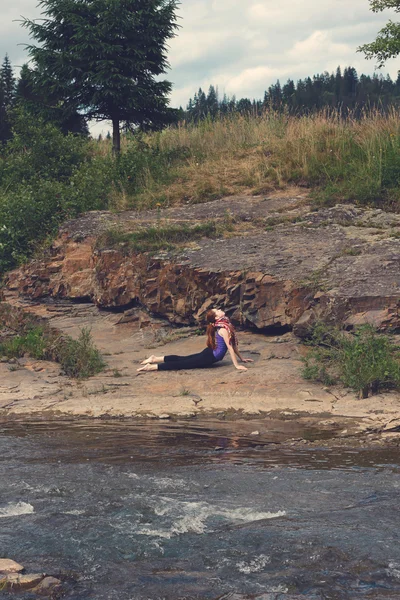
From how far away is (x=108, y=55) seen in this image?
20.2 m

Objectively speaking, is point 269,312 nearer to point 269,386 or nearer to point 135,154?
point 269,386

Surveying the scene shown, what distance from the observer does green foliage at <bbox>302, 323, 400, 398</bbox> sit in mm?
10320

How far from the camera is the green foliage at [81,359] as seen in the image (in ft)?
40.5

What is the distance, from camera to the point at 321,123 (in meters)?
18.8

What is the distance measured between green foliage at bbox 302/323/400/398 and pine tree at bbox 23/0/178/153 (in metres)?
11.2

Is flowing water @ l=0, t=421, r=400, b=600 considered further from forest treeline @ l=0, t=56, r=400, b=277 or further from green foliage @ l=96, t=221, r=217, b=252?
forest treeline @ l=0, t=56, r=400, b=277

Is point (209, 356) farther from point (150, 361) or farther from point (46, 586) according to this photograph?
point (46, 586)

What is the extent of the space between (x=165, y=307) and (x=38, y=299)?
→ 332cm

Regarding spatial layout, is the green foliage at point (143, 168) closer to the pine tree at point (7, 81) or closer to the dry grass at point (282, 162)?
the dry grass at point (282, 162)

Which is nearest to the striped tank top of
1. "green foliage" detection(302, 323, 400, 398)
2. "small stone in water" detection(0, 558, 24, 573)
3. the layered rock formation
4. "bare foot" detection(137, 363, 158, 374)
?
"bare foot" detection(137, 363, 158, 374)

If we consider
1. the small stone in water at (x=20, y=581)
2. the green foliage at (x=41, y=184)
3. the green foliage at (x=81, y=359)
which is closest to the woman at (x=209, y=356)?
the green foliage at (x=81, y=359)

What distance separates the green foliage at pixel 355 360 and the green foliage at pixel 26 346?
490cm

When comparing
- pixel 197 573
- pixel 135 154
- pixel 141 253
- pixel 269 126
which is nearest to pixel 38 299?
pixel 141 253

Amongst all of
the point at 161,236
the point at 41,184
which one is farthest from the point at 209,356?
the point at 41,184
